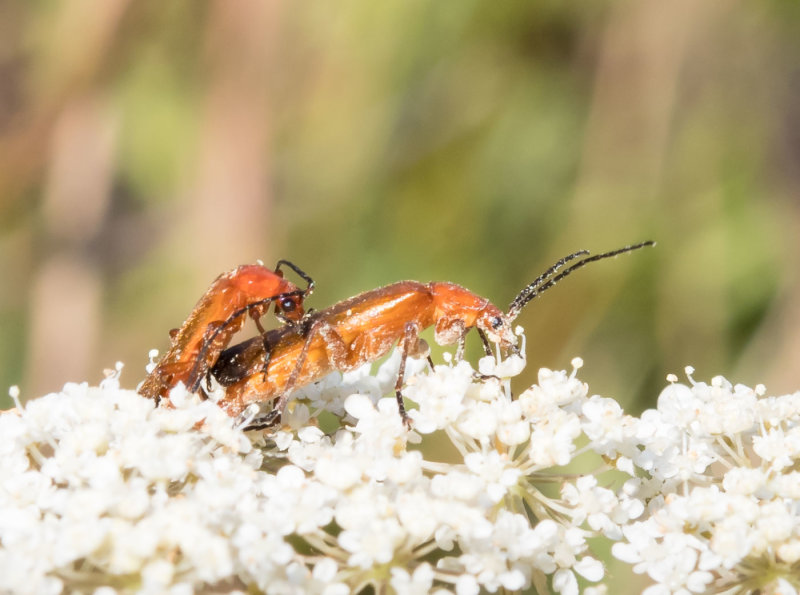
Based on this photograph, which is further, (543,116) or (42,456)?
(543,116)

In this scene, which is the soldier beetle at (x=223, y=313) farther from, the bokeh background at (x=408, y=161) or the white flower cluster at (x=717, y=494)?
the bokeh background at (x=408, y=161)

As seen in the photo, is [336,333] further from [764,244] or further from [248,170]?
[764,244]

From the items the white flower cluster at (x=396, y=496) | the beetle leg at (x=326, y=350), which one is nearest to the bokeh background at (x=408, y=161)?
the beetle leg at (x=326, y=350)

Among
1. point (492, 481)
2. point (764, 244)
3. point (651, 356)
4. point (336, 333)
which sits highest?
point (764, 244)

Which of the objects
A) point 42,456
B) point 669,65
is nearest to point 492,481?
point 42,456

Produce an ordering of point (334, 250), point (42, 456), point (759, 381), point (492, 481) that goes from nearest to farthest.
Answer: point (492, 481) < point (42, 456) < point (759, 381) < point (334, 250)
